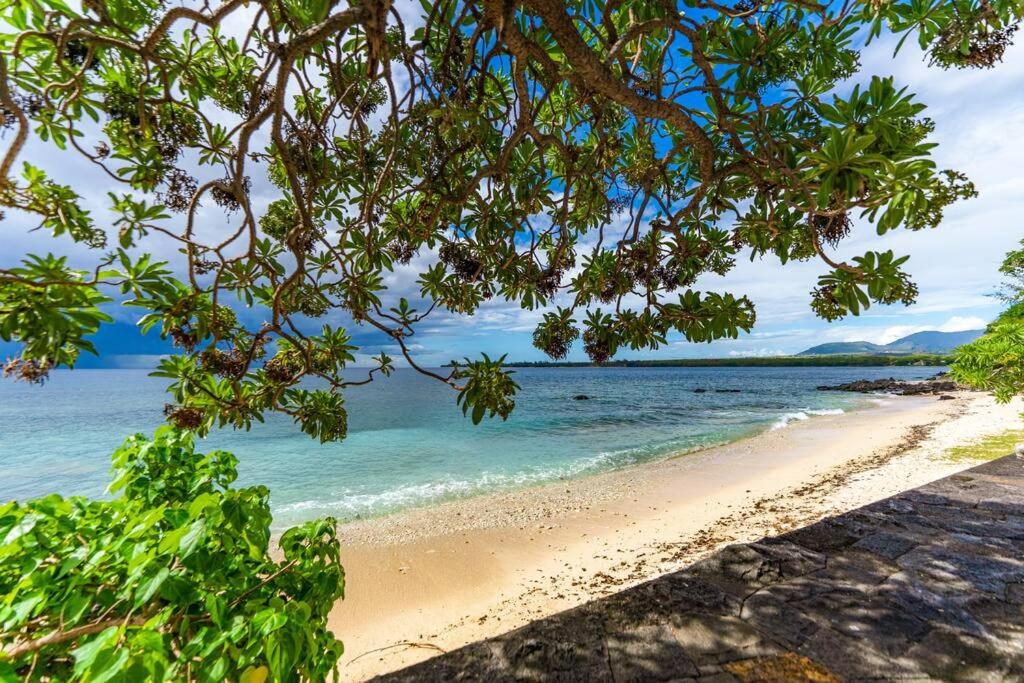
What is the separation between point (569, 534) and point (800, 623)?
4979 millimetres

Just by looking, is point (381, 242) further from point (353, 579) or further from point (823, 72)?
point (353, 579)

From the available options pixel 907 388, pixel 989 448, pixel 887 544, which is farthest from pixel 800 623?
pixel 907 388

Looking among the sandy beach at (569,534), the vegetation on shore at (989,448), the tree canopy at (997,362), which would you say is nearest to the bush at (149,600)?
the sandy beach at (569,534)

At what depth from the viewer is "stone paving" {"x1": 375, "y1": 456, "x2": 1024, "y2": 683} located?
1.43 metres

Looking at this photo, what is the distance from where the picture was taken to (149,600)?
2.56 feet

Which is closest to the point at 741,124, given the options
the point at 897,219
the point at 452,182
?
the point at 897,219

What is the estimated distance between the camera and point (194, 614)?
2.70ft

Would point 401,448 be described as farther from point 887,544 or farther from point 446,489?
point 887,544

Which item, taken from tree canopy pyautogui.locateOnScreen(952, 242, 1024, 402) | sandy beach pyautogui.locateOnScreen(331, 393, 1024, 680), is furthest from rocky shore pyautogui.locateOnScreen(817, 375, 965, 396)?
tree canopy pyautogui.locateOnScreen(952, 242, 1024, 402)

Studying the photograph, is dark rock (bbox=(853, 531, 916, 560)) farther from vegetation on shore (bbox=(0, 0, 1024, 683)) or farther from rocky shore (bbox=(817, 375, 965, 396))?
rocky shore (bbox=(817, 375, 965, 396))

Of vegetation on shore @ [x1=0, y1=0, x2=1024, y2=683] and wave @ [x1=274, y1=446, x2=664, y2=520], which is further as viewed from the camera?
wave @ [x1=274, y1=446, x2=664, y2=520]

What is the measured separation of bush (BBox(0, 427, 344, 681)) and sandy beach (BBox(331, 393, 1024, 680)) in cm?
326

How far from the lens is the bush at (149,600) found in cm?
68

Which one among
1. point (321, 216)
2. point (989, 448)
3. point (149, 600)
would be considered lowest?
point (989, 448)
